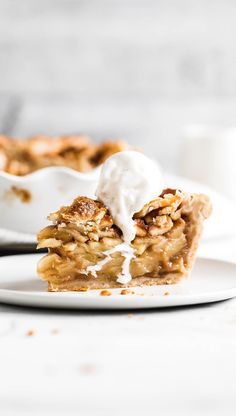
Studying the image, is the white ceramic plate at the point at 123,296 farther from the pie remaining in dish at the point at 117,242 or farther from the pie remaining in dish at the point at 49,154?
the pie remaining in dish at the point at 49,154

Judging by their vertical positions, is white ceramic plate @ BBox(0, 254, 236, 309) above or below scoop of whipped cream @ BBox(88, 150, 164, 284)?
below

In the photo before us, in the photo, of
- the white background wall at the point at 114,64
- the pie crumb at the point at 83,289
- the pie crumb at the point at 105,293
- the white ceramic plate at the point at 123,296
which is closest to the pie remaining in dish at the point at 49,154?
the white ceramic plate at the point at 123,296

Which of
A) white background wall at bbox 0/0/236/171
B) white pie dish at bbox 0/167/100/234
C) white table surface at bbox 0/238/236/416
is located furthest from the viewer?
white background wall at bbox 0/0/236/171

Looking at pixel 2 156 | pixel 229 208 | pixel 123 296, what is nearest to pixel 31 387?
Result: pixel 123 296

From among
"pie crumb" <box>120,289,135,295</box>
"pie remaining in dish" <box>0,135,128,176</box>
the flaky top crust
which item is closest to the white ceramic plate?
"pie crumb" <box>120,289,135,295</box>

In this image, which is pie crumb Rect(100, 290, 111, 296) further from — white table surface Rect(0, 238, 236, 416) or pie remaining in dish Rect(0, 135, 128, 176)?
pie remaining in dish Rect(0, 135, 128, 176)

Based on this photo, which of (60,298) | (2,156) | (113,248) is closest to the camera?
(60,298)

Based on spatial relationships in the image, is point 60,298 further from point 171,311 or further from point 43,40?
point 43,40

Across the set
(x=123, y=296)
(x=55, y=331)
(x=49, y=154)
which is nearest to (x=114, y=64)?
(x=49, y=154)

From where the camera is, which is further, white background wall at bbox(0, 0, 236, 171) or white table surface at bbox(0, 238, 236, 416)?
white background wall at bbox(0, 0, 236, 171)
